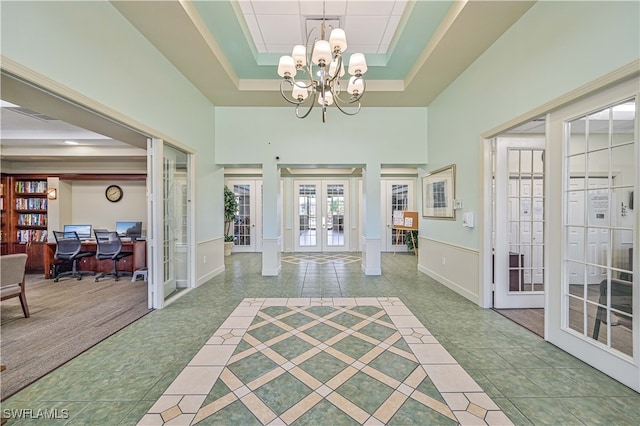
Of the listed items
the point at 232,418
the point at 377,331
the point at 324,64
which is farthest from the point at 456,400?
the point at 324,64

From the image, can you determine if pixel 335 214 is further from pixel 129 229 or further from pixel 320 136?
pixel 129 229

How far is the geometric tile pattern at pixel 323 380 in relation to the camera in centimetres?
163

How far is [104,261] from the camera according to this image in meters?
5.55

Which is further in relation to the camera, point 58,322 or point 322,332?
point 58,322

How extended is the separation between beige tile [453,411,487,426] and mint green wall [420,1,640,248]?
2.45 meters

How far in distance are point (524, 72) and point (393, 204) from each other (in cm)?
559

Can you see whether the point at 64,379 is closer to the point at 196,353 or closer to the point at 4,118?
the point at 196,353

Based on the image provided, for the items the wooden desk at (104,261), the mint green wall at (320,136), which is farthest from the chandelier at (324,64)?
the wooden desk at (104,261)

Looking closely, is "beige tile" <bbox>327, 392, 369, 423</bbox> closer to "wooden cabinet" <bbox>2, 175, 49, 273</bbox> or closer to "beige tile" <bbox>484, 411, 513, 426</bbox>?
"beige tile" <bbox>484, 411, 513, 426</bbox>

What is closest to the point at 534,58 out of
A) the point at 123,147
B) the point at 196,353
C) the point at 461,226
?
Result: the point at 461,226

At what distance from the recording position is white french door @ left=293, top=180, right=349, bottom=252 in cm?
811

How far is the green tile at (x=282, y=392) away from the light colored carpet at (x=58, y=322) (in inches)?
73.8

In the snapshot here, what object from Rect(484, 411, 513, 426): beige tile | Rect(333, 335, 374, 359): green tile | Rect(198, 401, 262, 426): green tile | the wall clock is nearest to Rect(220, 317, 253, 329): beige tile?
Rect(333, 335, 374, 359): green tile

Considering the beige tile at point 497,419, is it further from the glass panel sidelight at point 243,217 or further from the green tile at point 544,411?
the glass panel sidelight at point 243,217
